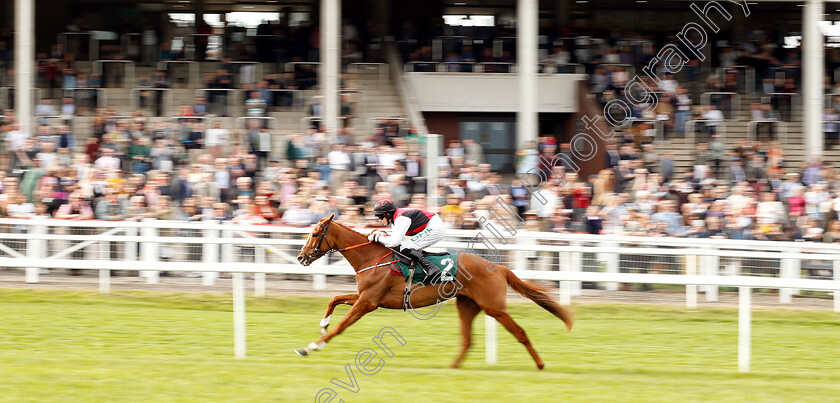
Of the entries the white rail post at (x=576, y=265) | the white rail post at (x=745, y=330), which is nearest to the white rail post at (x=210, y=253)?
the white rail post at (x=576, y=265)

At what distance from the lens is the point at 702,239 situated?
Result: 986 cm

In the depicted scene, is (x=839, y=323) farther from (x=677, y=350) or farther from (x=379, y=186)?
(x=379, y=186)

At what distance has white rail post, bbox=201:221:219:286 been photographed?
9.27m

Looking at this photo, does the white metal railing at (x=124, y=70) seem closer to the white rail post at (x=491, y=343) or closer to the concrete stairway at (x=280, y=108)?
the concrete stairway at (x=280, y=108)

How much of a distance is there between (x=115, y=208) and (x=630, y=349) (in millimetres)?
5731

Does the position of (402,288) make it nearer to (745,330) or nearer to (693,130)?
(745,330)

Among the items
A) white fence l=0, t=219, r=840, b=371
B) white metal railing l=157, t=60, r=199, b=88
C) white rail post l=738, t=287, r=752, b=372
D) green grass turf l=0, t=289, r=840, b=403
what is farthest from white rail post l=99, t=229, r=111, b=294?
white rail post l=738, t=287, r=752, b=372

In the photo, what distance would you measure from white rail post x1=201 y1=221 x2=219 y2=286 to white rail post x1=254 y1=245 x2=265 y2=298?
0.38 meters

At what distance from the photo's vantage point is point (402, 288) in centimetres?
658

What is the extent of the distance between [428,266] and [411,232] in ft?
0.88

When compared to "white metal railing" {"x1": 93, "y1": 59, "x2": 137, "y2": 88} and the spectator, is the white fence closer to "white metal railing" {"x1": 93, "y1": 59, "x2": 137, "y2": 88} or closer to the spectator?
the spectator

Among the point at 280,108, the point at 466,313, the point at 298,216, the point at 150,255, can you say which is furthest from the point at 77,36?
the point at 466,313

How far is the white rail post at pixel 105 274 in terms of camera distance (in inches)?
365

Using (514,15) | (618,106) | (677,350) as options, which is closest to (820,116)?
(618,106)
